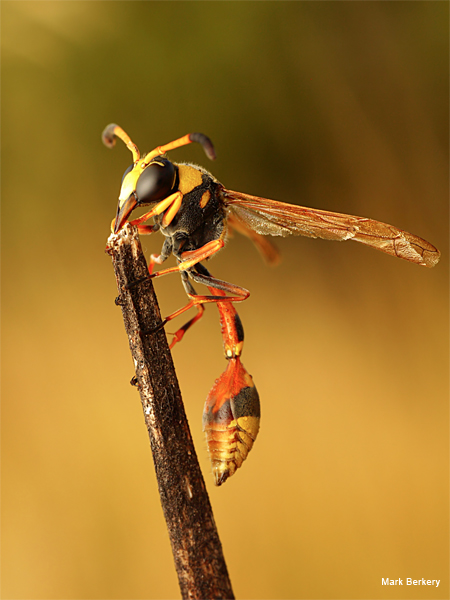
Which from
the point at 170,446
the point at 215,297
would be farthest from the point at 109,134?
the point at 170,446

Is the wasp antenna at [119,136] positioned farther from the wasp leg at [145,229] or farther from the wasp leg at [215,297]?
the wasp leg at [215,297]

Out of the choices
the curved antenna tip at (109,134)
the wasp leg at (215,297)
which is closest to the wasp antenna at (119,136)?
the curved antenna tip at (109,134)

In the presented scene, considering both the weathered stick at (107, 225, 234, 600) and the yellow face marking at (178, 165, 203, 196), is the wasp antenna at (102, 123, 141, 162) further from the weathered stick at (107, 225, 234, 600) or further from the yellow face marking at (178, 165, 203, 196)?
A: the weathered stick at (107, 225, 234, 600)

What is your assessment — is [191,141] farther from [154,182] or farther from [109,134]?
[109,134]

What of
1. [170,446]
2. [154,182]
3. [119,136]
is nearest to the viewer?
[170,446]

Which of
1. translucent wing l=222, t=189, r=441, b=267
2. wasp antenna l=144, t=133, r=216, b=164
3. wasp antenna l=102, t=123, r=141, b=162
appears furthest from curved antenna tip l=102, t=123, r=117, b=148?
translucent wing l=222, t=189, r=441, b=267

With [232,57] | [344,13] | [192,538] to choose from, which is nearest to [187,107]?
[232,57]
